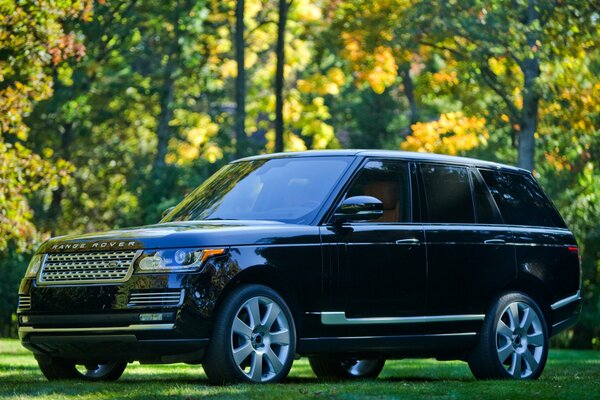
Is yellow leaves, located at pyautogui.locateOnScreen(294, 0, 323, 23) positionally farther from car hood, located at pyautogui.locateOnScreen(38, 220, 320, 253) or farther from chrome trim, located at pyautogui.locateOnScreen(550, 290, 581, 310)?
car hood, located at pyautogui.locateOnScreen(38, 220, 320, 253)

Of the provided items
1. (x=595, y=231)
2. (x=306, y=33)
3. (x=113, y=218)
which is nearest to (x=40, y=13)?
(x=595, y=231)

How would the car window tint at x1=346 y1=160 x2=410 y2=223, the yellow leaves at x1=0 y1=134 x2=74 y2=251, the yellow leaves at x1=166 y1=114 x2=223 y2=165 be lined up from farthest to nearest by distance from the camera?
the yellow leaves at x1=166 y1=114 x2=223 y2=165
the yellow leaves at x1=0 y1=134 x2=74 y2=251
the car window tint at x1=346 y1=160 x2=410 y2=223

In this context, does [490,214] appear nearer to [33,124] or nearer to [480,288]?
[480,288]

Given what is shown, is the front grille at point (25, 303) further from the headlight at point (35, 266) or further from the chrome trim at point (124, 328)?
the chrome trim at point (124, 328)

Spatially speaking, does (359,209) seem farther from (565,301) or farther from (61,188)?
(61,188)

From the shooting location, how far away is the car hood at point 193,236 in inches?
404

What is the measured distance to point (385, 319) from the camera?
11.5m

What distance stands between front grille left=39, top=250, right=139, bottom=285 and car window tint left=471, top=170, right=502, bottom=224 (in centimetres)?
366

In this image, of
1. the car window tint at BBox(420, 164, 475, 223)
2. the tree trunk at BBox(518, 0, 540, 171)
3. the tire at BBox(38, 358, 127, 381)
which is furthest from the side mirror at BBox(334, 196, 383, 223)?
the tree trunk at BBox(518, 0, 540, 171)

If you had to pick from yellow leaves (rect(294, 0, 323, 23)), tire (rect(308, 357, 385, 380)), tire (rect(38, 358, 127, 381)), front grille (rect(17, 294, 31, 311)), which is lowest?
tire (rect(308, 357, 385, 380))

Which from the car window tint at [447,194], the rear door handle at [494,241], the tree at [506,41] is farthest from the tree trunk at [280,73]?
the rear door handle at [494,241]

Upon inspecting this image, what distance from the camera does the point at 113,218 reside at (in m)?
39.8

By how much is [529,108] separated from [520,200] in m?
15.3

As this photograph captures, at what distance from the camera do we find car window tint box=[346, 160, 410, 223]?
11.7 meters
